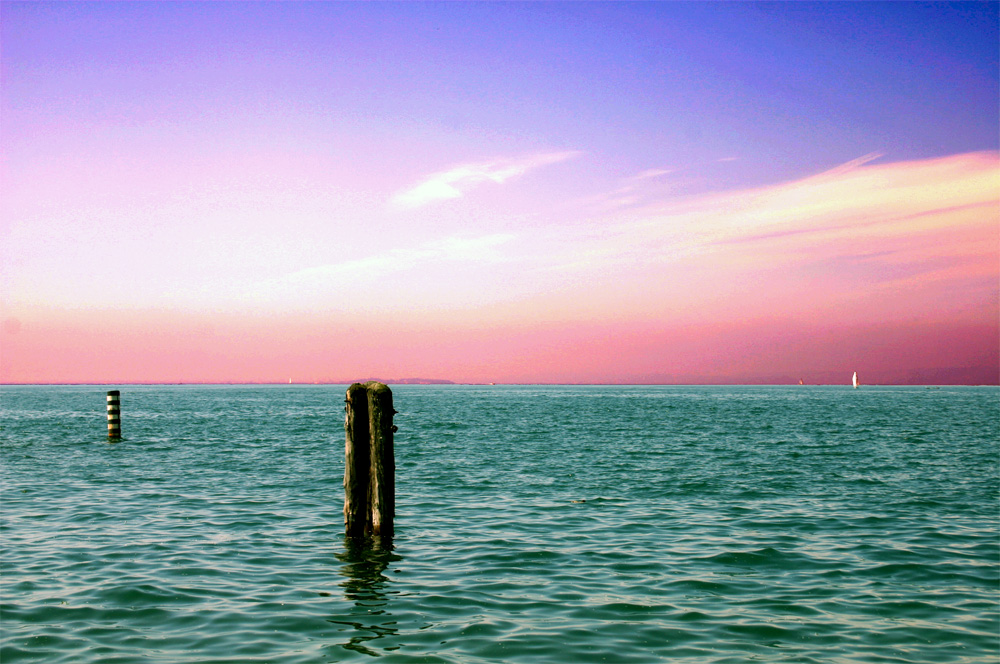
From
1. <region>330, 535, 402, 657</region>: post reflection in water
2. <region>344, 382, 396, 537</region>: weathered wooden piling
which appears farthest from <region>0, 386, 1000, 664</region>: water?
<region>344, 382, 396, 537</region>: weathered wooden piling

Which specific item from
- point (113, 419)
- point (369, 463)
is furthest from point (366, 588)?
point (113, 419)

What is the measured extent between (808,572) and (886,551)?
8.01 ft

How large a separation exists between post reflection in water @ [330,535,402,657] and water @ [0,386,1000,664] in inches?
2.0

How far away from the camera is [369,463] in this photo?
45.2 feet

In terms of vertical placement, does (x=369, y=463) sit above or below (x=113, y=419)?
above

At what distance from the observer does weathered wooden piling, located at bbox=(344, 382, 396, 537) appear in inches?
538

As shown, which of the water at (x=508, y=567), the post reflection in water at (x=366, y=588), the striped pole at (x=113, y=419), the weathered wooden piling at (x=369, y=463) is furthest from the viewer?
the striped pole at (x=113, y=419)

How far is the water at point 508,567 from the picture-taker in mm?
8430

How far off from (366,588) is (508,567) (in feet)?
7.53

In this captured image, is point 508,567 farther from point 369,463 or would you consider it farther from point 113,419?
point 113,419

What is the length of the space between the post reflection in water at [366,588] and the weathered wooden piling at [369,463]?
34cm

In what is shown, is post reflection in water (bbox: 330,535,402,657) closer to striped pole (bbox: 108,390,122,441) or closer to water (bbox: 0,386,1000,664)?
water (bbox: 0,386,1000,664)

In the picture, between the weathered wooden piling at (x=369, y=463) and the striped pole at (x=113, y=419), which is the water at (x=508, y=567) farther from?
the striped pole at (x=113, y=419)

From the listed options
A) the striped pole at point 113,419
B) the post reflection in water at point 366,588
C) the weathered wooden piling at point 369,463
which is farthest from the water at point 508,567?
the striped pole at point 113,419
